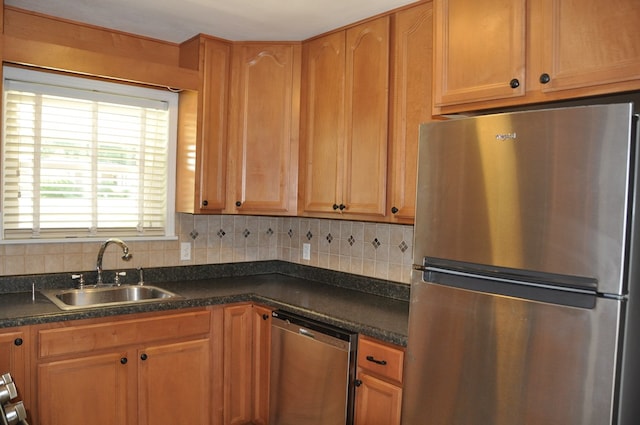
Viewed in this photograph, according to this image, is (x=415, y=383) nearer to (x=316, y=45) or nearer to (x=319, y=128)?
(x=319, y=128)

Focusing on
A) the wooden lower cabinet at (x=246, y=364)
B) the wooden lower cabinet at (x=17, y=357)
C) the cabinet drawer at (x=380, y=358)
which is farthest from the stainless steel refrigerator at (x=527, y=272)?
the wooden lower cabinet at (x=17, y=357)

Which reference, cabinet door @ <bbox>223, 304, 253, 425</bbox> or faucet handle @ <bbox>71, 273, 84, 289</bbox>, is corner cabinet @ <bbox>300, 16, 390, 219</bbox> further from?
faucet handle @ <bbox>71, 273, 84, 289</bbox>

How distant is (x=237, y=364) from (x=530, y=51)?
2104mm

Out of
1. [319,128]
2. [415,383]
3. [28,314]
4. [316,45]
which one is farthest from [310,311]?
[316,45]

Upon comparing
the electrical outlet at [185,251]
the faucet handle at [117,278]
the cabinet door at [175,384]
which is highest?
the electrical outlet at [185,251]

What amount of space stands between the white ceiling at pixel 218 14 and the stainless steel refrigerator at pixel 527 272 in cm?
103

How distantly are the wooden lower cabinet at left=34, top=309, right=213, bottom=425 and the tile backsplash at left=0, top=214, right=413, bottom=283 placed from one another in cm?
62

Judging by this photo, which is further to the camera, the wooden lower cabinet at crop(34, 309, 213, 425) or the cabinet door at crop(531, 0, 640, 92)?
the wooden lower cabinet at crop(34, 309, 213, 425)

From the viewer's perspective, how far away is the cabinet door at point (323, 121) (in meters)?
2.75

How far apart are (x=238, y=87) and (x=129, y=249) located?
115 cm

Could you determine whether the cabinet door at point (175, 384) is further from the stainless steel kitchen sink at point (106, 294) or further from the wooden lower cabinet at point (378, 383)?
the wooden lower cabinet at point (378, 383)

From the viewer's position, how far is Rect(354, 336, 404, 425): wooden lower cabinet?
2.06m

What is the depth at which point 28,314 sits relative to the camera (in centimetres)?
217

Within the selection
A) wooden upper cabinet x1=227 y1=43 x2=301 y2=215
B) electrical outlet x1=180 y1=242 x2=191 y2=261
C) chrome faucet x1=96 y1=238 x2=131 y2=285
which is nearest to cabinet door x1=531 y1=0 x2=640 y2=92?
wooden upper cabinet x1=227 y1=43 x2=301 y2=215
